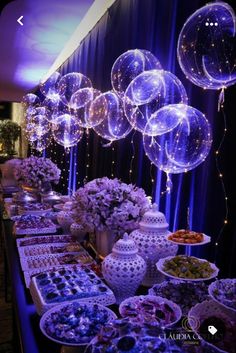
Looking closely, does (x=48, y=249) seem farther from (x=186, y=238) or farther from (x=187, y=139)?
(x=187, y=139)

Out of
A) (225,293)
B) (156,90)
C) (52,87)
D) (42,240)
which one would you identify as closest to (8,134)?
(52,87)

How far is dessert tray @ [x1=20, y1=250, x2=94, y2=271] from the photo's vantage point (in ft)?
4.51

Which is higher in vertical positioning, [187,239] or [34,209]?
[187,239]

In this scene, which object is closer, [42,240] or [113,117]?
[42,240]

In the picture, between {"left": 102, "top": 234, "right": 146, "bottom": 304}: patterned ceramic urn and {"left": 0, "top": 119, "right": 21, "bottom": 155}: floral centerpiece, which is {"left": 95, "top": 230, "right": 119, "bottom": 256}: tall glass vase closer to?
{"left": 102, "top": 234, "right": 146, "bottom": 304}: patterned ceramic urn

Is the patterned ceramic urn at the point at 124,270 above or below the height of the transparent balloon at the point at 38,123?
below

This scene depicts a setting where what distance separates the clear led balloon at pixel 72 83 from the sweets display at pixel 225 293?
99.9 inches

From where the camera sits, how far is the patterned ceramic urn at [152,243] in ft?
4.02

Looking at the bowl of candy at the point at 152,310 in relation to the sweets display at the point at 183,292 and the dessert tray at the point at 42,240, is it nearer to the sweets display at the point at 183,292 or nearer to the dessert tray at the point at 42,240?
the sweets display at the point at 183,292

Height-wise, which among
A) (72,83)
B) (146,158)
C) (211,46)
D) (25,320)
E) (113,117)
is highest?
(72,83)

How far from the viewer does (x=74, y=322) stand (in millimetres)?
865

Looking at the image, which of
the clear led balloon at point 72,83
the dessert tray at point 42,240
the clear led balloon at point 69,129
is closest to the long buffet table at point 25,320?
the dessert tray at point 42,240

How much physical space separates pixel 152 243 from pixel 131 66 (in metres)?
1.05

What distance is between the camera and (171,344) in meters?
0.70
